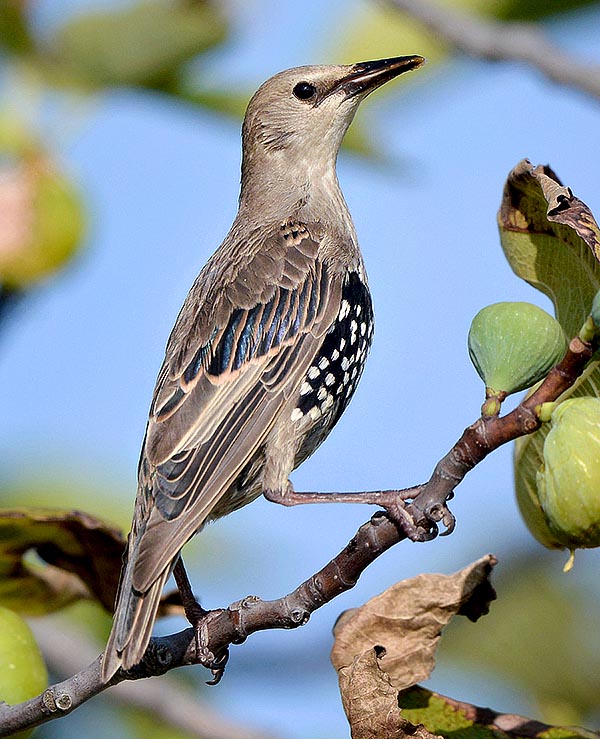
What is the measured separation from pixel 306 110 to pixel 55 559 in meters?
2.86

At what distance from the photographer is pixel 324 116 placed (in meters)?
6.04

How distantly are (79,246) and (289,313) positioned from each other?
3.65ft

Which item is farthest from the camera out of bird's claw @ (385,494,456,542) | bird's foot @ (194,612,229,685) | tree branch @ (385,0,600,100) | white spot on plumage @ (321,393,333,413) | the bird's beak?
the bird's beak

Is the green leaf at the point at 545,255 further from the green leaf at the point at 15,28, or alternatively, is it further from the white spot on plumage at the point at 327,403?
the green leaf at the point at 15,28

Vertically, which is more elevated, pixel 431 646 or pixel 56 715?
pixel 431 646

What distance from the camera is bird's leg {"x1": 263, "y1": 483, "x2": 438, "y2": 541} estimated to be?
10.6 ft

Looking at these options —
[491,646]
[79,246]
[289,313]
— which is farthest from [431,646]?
[79,246]

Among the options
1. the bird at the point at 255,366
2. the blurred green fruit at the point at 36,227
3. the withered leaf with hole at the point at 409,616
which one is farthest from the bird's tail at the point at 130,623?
the blurred green fruit at the point at 36,227

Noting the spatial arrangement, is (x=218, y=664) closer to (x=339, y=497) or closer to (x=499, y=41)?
(x=339, y=497)

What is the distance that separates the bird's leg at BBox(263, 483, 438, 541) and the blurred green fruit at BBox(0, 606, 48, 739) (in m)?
1.14

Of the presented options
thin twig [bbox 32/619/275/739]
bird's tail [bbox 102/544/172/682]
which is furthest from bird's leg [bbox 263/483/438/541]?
thin twig [bbox 32/619/275/739]

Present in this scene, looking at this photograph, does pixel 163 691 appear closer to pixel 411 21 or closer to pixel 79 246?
pixel 79 246

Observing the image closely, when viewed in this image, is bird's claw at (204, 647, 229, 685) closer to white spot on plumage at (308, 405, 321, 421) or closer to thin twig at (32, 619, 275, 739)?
thin twig at (32, 619, 275, 739)

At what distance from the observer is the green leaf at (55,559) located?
408 centimetres
